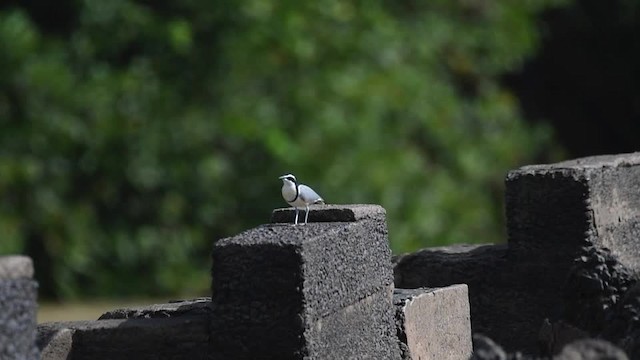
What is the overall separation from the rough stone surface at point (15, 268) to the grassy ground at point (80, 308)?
730cm

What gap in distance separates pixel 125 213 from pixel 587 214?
22.4 ft

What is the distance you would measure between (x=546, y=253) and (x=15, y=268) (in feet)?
8.07

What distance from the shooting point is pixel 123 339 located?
408 centimetres

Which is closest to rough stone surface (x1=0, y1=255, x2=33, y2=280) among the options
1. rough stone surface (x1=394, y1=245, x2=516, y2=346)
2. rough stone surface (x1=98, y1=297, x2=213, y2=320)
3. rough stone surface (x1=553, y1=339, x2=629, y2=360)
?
rough stone surface (x1=98, y1=297, x2=213, y2=320)

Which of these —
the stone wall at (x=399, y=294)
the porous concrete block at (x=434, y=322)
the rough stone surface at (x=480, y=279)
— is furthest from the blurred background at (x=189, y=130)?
the porous concrete block at (x=434, y=322)

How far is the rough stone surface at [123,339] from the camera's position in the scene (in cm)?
400

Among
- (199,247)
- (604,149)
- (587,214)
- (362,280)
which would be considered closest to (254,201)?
(199,247)

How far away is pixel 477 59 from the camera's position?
1324 centimetres

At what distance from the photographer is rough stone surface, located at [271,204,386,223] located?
13.8ft

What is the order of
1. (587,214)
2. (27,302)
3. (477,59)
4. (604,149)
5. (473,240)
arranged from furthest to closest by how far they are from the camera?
1. (604,149)
2. (477,59)
3. (473,240)
4. (587,214)
5. (27,302)

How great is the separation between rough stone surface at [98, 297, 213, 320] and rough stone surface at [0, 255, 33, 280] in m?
0.96

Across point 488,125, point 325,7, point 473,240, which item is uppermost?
point 325,7

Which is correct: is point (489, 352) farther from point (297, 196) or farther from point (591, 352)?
point (297, 196)

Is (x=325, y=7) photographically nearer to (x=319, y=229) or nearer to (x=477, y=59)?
(x=477, y=59)
